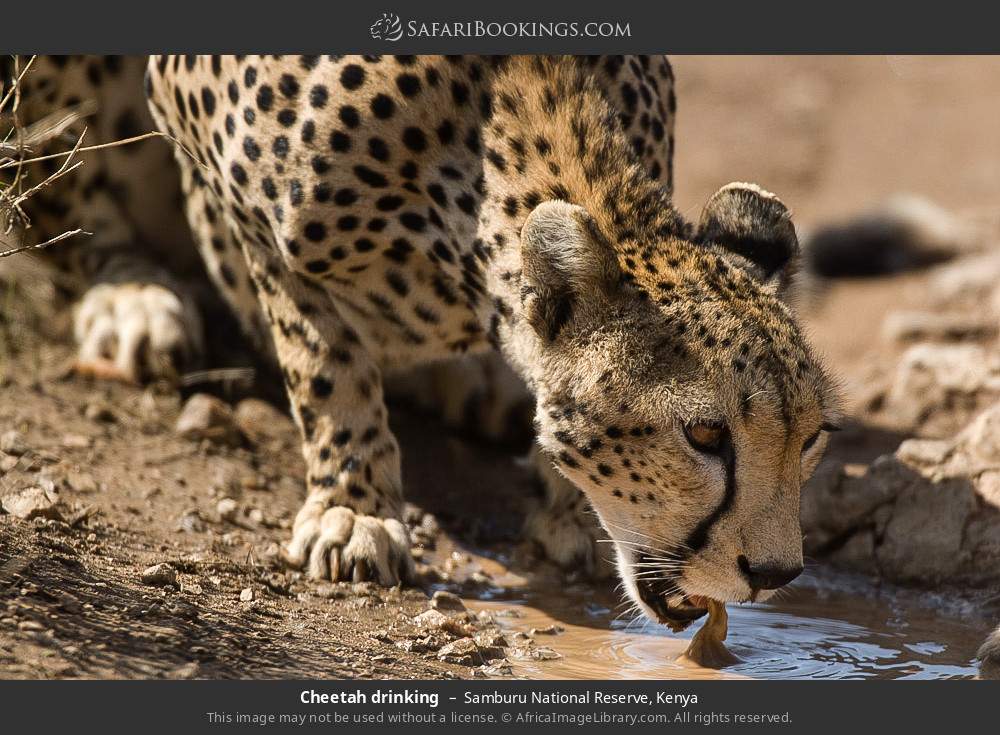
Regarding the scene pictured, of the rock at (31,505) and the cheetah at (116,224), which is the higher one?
the cheetah at (116,224)

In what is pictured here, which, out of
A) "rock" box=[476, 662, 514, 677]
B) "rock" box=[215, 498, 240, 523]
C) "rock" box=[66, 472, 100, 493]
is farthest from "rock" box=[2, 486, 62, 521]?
"rock" box=[476, 662, 514, 677]

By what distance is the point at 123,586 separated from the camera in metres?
4.18

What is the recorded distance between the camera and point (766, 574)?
394 centimetres

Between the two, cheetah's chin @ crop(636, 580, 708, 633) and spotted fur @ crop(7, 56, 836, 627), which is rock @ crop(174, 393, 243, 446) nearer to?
spotted fur @ crop(7, 56, 836, 627)

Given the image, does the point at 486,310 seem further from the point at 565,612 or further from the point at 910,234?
the point at 910,234

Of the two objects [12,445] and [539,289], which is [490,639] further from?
[12,445]

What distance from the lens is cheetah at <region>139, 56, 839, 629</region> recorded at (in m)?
4.02

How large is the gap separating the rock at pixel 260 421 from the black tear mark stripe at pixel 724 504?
246cm

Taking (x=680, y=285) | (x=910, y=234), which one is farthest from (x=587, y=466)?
(x=910, y=234)

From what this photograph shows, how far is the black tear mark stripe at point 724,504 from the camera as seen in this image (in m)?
3.97

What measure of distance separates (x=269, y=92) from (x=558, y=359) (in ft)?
4.60

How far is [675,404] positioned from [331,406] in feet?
5.17

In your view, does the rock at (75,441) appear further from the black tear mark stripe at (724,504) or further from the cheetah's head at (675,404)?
the black tear mark stripe at (724,504)

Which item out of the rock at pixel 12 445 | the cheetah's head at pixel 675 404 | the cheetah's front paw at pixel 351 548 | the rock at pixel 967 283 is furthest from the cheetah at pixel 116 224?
the rock at pixel 967 283
